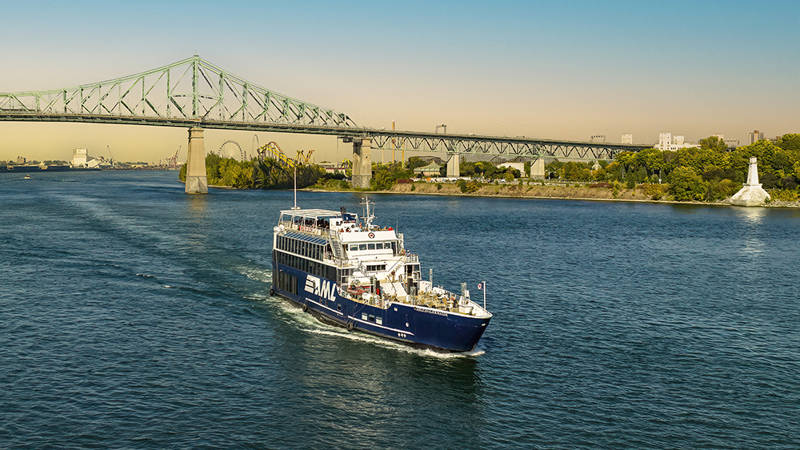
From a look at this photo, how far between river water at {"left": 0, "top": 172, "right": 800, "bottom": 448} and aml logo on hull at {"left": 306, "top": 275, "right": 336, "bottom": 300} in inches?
91.0

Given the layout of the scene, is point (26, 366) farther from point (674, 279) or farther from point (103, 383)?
point (674, 279)

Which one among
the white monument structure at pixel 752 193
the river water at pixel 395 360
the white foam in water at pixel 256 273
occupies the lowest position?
the river water at pixel 395 360

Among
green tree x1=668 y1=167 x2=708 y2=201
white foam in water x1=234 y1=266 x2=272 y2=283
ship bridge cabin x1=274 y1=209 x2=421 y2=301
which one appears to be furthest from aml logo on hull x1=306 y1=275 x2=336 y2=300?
green tree x1=668 y1=167 x2=708 y2=201

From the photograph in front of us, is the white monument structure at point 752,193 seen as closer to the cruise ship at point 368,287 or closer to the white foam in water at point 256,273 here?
the white foam in water at point 256,273

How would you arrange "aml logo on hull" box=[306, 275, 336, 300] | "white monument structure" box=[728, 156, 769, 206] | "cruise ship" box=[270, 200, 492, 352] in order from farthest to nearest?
"white monument structure" box=[728, 156, 769, 206]
"aml logo on hull" box=[306, 275, 336, 300]
"cruise ship" box=[270, 200, 492, 352]

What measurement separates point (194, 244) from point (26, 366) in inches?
1896

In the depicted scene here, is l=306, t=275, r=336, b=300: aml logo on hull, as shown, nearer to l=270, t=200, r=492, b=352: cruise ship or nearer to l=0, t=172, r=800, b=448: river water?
l=270, t=200, r=492, b=352: cruise ship

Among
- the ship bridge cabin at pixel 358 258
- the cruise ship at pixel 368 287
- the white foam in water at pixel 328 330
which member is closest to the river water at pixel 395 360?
the white foam in water at pixel 328 330

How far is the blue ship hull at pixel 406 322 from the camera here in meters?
37.8

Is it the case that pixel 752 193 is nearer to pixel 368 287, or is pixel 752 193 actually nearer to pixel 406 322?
pixel 368 287

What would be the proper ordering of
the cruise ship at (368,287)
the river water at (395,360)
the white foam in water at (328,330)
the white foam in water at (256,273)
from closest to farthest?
the river water at (395,360)
the cruise ship at (368,287)
the white foam in water at (328,330)
the white foam in water at (256,273)

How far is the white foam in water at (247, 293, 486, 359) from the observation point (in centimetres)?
3925

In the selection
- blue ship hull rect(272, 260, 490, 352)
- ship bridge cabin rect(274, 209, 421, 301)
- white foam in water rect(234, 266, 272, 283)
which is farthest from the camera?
white foam in water rect(234, 266, 272, 283)

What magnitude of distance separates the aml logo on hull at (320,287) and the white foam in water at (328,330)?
6.70 feet
